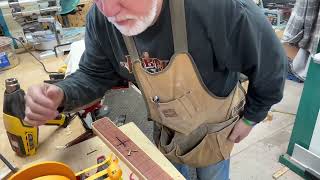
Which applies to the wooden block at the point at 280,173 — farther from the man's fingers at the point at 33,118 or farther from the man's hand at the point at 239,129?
the man's fingers at the point at 33,118

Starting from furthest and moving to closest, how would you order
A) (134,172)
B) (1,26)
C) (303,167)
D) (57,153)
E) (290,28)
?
(290,28)
(303,167)
(1,26)
(57,153)
(134,172)

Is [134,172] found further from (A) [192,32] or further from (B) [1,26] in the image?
(B) [1,26]

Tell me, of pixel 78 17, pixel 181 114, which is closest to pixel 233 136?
pixel 181 114

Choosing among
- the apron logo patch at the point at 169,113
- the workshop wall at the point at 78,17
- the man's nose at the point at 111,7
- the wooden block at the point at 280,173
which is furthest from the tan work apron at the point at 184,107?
the workshop wall at the point at 78,17

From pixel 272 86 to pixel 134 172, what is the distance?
474mm

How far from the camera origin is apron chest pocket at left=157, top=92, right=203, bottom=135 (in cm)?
84

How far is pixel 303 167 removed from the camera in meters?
1.63

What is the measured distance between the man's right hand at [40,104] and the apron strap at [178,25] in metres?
0.37

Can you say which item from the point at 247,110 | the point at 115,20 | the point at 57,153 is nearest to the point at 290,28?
the point at 247,110

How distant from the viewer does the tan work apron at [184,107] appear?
77 centimetres

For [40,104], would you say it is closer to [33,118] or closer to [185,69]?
[33,118]

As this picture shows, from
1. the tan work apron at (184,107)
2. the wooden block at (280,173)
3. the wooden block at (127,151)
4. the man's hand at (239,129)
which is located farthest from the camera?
the wooden block at (280,173)

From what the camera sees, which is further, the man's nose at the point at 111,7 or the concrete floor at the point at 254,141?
the concrete floor at the point at 254,141

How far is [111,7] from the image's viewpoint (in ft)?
2.25
